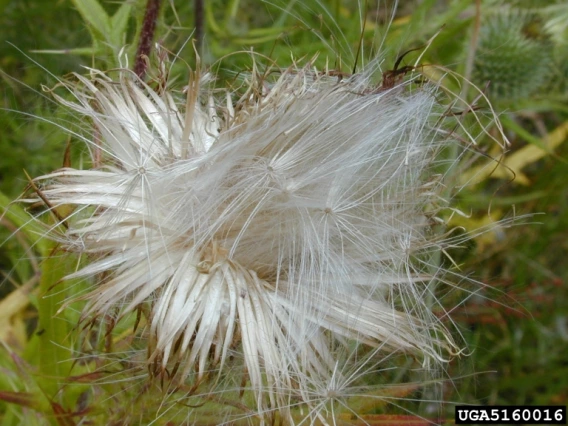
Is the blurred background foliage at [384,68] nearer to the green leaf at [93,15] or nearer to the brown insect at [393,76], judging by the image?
the green leaf at [93,15]

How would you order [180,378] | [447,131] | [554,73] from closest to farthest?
[180,378] → [447,131] → [554,73]

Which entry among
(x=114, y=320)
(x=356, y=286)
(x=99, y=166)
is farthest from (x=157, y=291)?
(x=356, y=286)

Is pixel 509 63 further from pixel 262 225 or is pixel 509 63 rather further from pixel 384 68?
pixel 262 225

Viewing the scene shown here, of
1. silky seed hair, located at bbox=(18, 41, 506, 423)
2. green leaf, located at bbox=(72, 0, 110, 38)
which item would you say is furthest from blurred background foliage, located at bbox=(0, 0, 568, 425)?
silky seed hair, located at bbox=(18, 41, 506, 423)

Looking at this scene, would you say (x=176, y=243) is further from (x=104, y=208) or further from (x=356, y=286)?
(x=356, y=286)

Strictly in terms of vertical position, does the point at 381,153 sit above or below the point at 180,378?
above

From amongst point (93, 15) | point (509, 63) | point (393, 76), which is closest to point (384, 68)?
point (393, 76)
